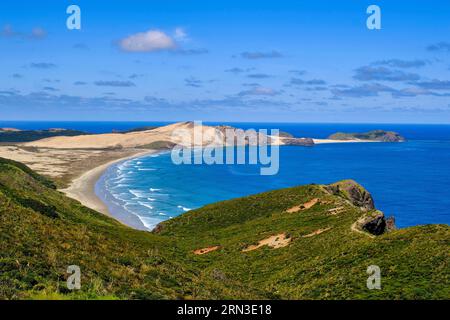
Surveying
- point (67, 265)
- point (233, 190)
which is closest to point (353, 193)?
point (67, 265)

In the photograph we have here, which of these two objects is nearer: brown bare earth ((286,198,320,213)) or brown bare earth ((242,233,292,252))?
brown bare earth ((242,233,292,252))

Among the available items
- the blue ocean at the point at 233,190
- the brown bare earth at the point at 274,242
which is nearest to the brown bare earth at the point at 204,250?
the brown bare earth at the point at 274,242

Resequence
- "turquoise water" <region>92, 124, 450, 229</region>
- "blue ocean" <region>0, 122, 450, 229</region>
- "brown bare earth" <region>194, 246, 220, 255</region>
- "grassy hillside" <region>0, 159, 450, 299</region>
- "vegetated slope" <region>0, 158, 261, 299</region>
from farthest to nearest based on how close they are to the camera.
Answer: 1. "blue ocean" <region>0, 122, 450, 229</region>
2. "turquoise water" <region>92, 124, 450, 229</region>
3. "brown bare earth" <region>194, 246, 220, 255</region>
4. "grassy hillside" <region>0, 159, 450, 299</region>
5. "vegetated slope" <region>0, 158, 261, 299</region>

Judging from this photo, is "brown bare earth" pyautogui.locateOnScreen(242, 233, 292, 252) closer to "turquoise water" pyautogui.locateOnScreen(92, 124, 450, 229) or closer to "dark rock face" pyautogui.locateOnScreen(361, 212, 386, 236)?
"dark rock face" pyautogui.locateOnScreen(361, 212, 386, 236)

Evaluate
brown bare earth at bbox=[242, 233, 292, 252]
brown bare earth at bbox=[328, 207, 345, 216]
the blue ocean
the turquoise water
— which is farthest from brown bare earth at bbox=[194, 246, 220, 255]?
the turquoise water

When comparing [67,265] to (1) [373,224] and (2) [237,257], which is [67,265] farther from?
(1) [373,224]

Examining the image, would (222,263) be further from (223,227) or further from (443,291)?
(443,291)

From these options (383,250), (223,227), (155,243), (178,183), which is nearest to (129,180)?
(178,183)
